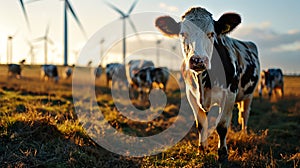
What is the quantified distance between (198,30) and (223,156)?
202 centimetres

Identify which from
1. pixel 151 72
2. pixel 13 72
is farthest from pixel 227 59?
pixel 13 72

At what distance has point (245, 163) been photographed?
4.91 meters

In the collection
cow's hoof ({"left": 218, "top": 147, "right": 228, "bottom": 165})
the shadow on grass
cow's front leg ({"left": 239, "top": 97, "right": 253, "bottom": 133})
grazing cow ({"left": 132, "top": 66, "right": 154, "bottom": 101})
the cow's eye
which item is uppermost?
the cow's eye

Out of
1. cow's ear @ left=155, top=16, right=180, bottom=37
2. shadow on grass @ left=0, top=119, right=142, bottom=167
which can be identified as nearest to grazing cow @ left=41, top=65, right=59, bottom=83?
shadow on grass @ left=0, top=119, right=142, bottom=167

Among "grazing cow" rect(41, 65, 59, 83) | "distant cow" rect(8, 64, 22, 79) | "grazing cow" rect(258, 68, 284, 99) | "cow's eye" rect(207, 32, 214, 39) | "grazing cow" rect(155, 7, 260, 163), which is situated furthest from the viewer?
"grazing cow" rect(41, 65, 59, 83)

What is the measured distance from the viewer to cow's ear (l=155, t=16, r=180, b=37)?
521cm

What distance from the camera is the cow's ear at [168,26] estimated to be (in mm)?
5210

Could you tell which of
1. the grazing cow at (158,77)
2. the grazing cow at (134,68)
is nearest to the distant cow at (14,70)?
the grazing cow at (134,68)

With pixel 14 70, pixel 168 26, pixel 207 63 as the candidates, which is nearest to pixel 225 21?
pixel 168 26

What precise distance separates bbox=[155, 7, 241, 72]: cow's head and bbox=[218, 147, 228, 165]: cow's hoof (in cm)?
151

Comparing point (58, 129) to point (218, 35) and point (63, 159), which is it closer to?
point (63, 159)

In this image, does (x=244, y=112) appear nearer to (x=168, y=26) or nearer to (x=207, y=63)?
(x=168, y=26)

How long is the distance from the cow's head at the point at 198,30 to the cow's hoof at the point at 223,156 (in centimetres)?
151

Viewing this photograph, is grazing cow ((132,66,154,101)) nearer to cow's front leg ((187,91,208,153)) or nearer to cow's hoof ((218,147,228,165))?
cow's front leg ((187,91,208,153))
